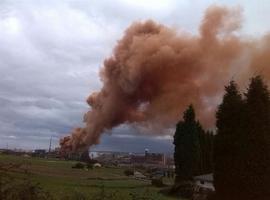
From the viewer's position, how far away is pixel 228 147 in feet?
102

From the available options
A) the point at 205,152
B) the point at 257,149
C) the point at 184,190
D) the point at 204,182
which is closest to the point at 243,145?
the point at 257,149

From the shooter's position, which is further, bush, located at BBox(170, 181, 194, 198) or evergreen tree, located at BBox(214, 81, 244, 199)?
bush, located at BBox(170, 181, 194, 198)

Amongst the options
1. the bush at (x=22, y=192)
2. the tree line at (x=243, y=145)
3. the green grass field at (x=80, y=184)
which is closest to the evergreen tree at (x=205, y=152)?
the green grass field at (x=80, y=184)

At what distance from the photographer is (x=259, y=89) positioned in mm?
33188

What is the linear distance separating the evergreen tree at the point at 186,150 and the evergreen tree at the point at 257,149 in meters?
32.6

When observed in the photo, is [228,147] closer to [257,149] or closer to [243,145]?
[243,145]

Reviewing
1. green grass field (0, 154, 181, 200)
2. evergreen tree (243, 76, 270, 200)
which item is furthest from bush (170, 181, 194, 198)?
evergreen tree (243, 76, 270, 200)

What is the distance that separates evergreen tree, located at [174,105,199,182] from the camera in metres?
64.2

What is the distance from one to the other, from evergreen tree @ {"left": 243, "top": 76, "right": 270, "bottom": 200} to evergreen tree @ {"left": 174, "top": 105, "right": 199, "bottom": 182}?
32.6 m

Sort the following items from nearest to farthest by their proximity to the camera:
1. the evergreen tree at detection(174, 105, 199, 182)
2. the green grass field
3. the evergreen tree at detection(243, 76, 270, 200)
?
the green grass field < the evergreen tree at detection(243, 76, 270, 200) < the evergreen tree at detection(174, 105, 199, 182)

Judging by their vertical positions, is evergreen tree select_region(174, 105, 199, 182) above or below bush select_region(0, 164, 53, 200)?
above

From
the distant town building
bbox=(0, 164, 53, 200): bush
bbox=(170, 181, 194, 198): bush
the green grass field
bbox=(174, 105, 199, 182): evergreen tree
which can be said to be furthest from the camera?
bbox=(174, 105, 199, 182): evergreen tree

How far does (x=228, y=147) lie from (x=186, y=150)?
3377cm

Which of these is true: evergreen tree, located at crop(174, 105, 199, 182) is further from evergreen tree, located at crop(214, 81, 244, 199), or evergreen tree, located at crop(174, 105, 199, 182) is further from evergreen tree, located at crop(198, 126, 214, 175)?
evergreen tree, located at crop(214, 81, 244, 199)
